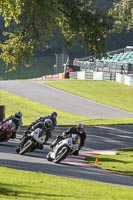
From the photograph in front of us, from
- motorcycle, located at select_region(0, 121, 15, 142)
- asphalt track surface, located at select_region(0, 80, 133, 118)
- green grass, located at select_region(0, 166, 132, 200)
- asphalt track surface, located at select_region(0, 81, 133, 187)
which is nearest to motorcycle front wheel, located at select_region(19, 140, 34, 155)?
asphalt track surface, located at select_region(0, 81, 133, 187)

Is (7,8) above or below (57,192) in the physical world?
above

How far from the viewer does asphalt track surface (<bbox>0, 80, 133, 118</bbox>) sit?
4309 centimetres

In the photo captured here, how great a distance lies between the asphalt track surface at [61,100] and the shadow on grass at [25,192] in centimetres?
2886

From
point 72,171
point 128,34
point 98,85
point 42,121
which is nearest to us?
point 72,171

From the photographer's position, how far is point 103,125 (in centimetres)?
3384

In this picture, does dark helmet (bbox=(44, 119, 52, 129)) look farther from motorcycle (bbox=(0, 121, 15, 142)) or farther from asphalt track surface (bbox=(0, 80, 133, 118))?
asphalt track surface (bbox=(0, 80, 133, 118))

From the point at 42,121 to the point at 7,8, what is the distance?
415cm

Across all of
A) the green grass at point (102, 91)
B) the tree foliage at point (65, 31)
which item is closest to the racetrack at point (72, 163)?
the tree foliage at point (65, 31)

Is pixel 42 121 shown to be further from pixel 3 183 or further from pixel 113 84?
pixel 113 84

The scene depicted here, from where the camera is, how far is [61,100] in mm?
48094

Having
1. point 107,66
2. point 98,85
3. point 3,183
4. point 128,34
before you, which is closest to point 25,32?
point 3,183

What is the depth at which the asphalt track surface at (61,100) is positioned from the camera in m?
43.1

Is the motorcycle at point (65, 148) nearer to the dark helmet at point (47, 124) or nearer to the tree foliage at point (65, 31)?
the dark helmet at point (47, 124)

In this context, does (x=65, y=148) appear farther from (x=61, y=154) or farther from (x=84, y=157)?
(x=84, y=157)
